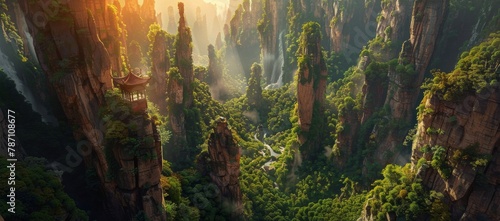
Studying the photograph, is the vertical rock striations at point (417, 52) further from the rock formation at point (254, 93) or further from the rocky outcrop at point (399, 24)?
the rock formation at point (254, 93)

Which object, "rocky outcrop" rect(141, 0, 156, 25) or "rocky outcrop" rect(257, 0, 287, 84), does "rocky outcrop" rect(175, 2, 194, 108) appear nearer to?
"rocky outcrop" rect(141, 0, 156, 25)

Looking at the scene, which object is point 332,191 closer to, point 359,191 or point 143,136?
point 359,191

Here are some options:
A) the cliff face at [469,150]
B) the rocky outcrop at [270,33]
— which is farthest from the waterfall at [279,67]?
the cliff face at [469,150]

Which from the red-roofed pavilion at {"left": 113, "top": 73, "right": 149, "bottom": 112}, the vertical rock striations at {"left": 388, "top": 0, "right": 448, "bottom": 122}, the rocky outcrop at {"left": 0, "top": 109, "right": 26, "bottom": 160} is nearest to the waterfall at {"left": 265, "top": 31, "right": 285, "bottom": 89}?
the vertical rock striations at {"left": 388, "top": 0, "right": 448, "bottom": 122}

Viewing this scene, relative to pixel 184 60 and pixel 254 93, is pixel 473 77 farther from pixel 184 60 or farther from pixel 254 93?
pixel 254 93

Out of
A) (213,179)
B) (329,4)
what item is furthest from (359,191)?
(329,4)
